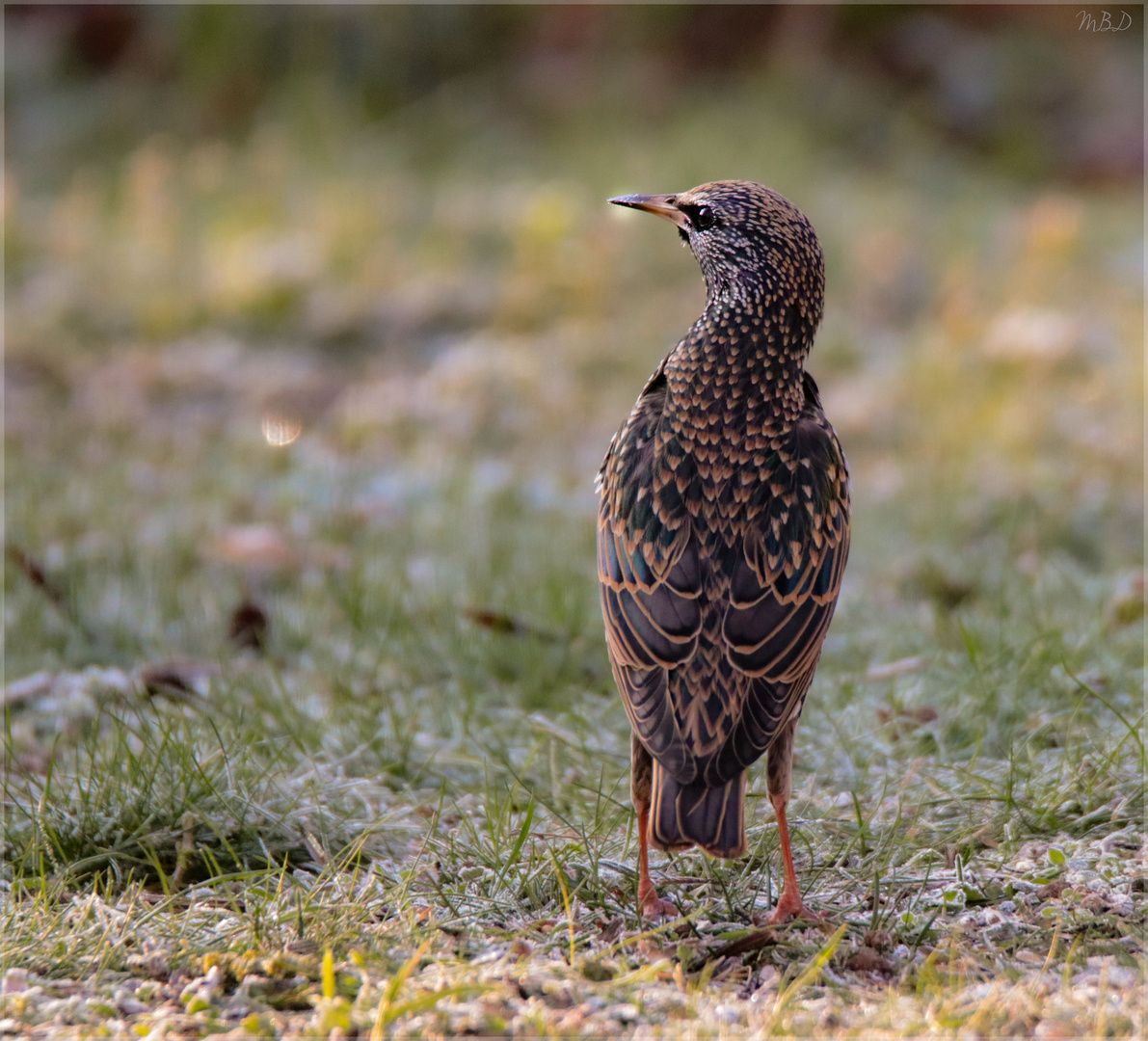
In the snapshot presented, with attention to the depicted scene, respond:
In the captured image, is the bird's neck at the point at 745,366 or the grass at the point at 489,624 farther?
the bird's neck at the point at 745,366

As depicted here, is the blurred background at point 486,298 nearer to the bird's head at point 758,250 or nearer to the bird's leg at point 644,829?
the bird's leg at point 644,829

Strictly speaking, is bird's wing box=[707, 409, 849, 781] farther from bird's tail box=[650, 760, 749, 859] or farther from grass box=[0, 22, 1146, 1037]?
grass box=[0, 22, 1146, 1037]

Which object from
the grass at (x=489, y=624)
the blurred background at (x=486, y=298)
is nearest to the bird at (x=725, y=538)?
the grass at (x=489, y=624)

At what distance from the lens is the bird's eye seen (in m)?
3.57

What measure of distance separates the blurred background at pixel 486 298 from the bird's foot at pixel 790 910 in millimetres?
1798

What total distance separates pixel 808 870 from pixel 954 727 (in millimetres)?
972

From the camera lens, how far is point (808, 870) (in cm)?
323

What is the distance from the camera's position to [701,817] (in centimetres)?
287

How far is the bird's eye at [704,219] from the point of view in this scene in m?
3.57

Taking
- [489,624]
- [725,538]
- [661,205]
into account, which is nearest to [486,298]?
[489,624]

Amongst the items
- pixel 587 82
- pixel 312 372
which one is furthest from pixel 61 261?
pixel 587 82

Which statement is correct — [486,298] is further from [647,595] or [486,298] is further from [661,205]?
[647,595]

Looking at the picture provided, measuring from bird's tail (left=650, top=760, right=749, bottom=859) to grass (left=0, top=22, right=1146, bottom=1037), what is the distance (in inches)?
6.4

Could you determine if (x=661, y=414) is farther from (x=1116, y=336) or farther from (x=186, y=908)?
(x=1116, y=336)
